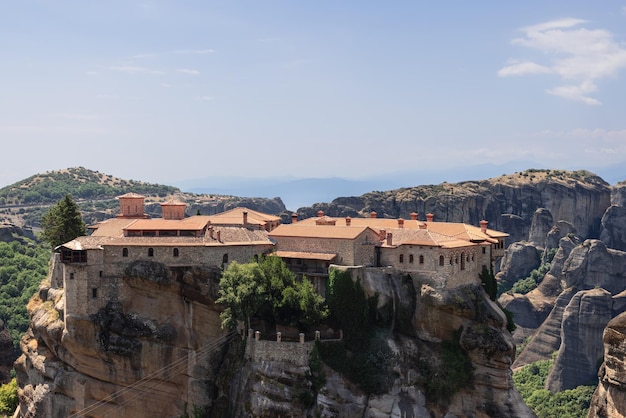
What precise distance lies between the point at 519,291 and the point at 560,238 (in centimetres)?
1582

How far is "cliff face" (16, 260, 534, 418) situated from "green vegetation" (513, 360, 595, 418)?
3757 centimetres

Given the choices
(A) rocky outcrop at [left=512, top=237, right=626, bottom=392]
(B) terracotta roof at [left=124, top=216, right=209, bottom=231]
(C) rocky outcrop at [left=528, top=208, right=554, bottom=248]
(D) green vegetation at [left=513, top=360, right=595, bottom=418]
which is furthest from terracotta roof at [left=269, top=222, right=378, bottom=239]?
(C) rocky outcrop at [left=528, top=208, right=554, bottom=248]

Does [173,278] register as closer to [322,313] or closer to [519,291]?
[322,313]

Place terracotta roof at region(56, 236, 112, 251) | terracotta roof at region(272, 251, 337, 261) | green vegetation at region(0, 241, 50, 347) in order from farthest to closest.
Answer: green vegetation at region(0, 241, 50, 347), terracotta roof at region(272, 251, 337, 261), terracotta roof at region(56, 236, 112, 251)

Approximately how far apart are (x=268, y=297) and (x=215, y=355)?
7159 millimetres

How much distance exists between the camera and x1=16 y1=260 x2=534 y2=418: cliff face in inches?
2227

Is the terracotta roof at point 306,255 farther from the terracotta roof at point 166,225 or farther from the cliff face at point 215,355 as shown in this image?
the terracotta roof at point 166,225

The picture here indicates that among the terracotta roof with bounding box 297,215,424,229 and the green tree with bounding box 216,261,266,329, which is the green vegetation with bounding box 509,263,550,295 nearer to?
the terracotta roof with bounding box 297,215,424,229

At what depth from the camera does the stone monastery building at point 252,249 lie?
58344 mm

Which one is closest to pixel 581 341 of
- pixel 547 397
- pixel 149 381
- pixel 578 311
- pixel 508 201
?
pixel 578 311

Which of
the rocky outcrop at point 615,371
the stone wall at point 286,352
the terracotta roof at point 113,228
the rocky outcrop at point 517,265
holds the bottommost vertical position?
the rocky outcrop at point 517,265

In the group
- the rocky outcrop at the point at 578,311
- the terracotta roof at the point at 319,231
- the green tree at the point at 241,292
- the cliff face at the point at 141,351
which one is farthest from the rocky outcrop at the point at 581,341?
the green tree at the point at 241,292

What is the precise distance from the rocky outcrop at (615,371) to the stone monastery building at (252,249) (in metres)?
19.8

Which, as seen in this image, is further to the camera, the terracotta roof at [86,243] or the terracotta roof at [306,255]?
the terracotta roof at [306,255]
